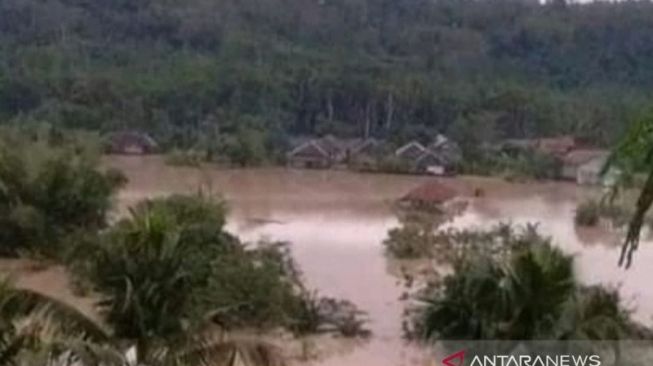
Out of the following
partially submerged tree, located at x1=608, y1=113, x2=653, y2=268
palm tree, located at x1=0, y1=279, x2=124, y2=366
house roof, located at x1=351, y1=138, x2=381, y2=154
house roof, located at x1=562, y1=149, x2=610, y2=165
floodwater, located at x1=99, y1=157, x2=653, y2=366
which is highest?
partially submerged tree, located at x1=608, y1=113, x2=653, y2=268

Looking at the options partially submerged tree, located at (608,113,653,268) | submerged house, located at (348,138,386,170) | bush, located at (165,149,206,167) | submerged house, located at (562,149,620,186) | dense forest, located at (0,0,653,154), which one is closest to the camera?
partially submerged tree, located at (608,113,653,268)

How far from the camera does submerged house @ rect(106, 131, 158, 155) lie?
62.2ft

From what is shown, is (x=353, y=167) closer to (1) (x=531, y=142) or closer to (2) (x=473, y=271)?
(1) (x=531, y=142)

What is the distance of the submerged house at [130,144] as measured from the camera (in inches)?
746

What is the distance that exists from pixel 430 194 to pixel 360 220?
1.42 meters

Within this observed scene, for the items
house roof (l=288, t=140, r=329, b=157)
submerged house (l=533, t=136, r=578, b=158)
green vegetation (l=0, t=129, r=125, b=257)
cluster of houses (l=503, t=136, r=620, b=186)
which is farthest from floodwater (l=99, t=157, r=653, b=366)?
green vegetation (l=0, t=129, r=125, b=257)

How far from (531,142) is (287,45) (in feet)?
23.2

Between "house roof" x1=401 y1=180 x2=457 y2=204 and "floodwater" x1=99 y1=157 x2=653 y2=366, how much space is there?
1.04ft

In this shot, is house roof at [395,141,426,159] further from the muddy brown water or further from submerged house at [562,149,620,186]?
submerged house at [562,149,620,186]

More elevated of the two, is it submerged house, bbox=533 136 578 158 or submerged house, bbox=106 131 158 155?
submerged house, bbox=533 136 578 158

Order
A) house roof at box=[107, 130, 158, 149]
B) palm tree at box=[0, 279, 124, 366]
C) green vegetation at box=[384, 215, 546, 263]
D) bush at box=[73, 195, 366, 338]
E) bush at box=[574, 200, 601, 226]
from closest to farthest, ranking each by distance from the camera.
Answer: palm tree at box=[0, 279, 124, 366] → bush at box=[73, 195, 366, 338] → green vegetation at box=[384, 215, 546, 263] → bush at box=[574, 200, 601, 226] → house roof at box=[107, 130, 158, 149]

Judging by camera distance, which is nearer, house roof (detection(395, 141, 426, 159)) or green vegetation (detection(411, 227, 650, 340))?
green vegetation (detection(411, 227, 650, 340))

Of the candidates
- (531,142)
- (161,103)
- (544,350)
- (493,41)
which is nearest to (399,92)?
(531,142)

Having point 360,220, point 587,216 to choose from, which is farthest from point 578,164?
point 360,220
